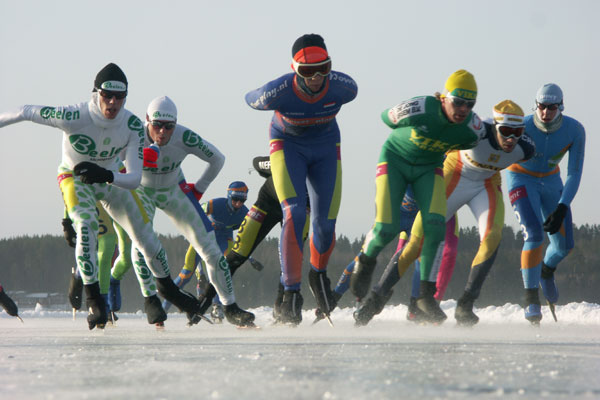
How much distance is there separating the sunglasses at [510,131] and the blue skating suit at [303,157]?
167cm

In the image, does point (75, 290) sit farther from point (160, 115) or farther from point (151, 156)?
point (160, 115)

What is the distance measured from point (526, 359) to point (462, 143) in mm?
3837

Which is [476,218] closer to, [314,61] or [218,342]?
[314,61]

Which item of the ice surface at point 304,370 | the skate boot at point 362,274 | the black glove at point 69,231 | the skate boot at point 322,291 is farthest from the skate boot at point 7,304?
the skate boot at point 362,274

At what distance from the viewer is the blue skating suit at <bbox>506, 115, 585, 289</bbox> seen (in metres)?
9.05

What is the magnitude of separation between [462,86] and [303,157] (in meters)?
1.70

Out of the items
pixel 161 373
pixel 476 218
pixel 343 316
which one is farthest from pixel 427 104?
pixel 343 316

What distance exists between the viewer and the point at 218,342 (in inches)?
230

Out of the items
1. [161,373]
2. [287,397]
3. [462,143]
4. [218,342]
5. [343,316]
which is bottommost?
[343,316]

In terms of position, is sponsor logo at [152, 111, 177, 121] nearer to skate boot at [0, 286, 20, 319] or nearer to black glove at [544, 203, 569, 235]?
skate boot at [0, 286, 20, 319]

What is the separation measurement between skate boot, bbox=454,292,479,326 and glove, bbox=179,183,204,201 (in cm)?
315

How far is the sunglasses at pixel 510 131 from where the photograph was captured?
824cm

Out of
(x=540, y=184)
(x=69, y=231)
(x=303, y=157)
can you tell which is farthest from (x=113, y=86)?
(x=540, y=184)

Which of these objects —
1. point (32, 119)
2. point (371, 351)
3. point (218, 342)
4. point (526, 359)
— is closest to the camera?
point (526, 359)
